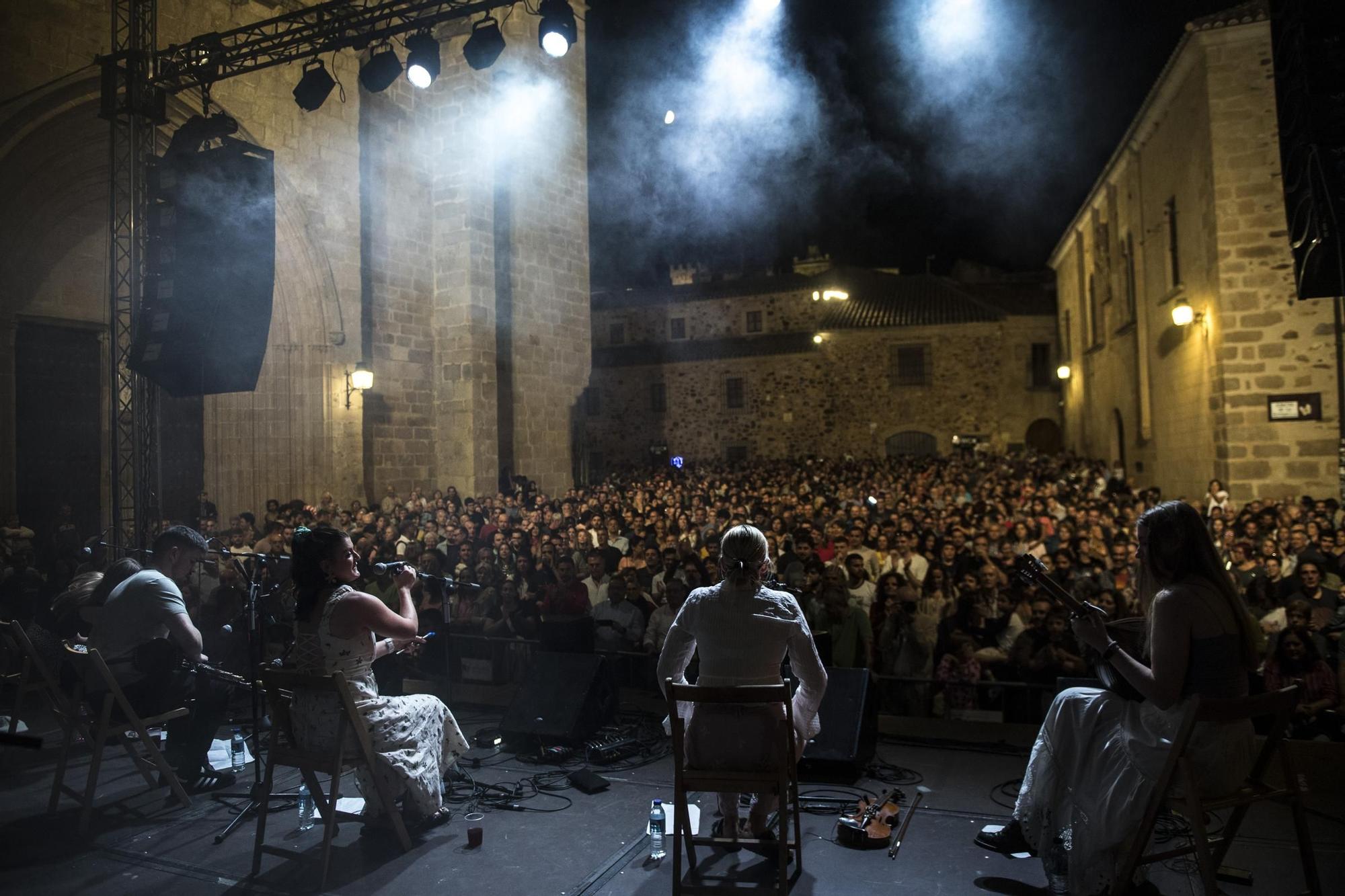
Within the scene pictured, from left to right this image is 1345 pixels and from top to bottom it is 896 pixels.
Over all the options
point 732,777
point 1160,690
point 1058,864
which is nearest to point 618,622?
point 732,777

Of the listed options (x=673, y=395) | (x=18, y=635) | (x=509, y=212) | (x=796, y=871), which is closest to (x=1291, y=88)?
(x=796, y=871)

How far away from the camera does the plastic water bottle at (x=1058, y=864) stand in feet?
9.83

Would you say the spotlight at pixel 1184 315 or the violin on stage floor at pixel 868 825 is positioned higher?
the spotlight at pixel 1184 315

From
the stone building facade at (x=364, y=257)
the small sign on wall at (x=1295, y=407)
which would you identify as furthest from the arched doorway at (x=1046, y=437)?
the small sign on wall at (x=1295, y=407)

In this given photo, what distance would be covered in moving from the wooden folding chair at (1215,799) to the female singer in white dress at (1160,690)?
5 cm

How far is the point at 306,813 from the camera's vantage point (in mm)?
3838

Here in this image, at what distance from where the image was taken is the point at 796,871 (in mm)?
3227

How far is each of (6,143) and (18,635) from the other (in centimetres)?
694

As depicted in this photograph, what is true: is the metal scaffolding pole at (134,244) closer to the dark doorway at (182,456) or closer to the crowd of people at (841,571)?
the crowd of people at (841,571)

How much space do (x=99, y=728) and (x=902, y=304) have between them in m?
26.9

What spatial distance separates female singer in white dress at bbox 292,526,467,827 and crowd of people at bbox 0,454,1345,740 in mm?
672

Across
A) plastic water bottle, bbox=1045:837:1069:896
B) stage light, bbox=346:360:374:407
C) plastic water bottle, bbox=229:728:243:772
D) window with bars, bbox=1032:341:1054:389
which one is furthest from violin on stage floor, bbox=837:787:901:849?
window with bars, bbox=1032:341:1054:389

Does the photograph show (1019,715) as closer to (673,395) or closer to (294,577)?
(294,577)

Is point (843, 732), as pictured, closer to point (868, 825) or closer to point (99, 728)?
point (868, 825)
